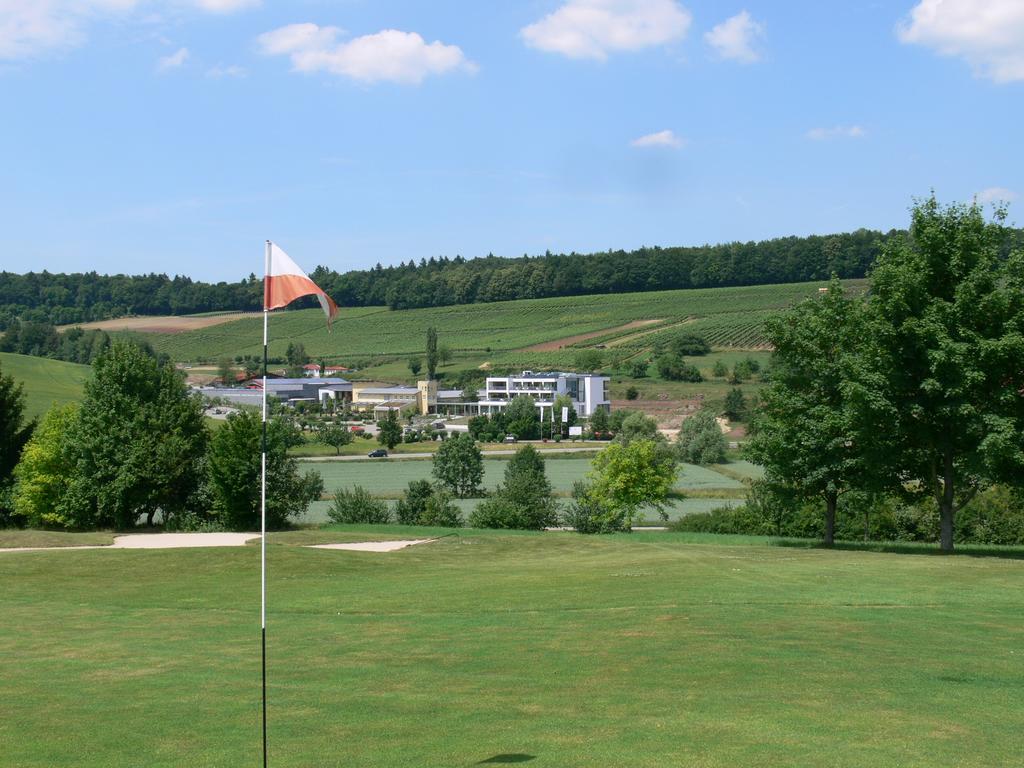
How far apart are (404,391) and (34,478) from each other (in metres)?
102

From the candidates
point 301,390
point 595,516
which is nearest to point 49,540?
point 595,516

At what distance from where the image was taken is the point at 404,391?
157375mm

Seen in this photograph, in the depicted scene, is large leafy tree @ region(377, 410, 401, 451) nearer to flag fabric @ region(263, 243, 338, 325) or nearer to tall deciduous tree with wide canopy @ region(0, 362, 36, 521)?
tall deciduous tree with wide canopy @ region(0, 362, 36, 521)

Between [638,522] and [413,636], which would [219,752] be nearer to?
[413,636]

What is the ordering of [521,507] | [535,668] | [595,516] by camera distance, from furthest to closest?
[595,516] < [521,507] < [535,668]

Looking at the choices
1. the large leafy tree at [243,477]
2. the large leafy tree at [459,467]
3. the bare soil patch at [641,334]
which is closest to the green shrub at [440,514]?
the large leafy tree at [243,477]

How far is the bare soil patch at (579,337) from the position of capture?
17638 cm

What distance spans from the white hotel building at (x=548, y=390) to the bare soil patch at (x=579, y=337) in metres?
22.6

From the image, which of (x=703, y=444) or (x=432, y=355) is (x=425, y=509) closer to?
(x=703, y=444)

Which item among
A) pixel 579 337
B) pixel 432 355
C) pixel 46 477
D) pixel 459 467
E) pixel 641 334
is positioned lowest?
pixel 459 467

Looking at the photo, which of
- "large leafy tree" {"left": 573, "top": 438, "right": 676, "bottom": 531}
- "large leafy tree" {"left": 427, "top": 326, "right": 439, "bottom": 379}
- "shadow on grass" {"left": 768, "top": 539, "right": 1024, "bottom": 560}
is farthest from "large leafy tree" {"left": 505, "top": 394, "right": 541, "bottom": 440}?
"shadow on grass" {"left": 768, "top": 539, "right": 1024, "bottom": 560}

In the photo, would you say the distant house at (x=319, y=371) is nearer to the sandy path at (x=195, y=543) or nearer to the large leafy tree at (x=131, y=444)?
the large leafy tree at (x=131, y=444)

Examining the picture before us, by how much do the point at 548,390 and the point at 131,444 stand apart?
302ft

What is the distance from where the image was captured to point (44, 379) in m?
124
